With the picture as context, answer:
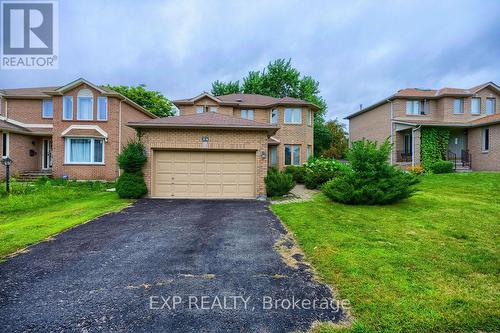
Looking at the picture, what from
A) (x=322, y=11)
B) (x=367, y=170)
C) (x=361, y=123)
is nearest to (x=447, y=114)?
(x=361, y=123)

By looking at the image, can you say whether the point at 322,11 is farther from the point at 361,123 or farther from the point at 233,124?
the point at 361,123

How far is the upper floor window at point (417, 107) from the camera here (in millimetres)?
23234

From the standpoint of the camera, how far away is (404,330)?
109 inches

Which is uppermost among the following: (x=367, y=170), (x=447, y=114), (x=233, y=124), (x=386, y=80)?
(x=386, y=80)

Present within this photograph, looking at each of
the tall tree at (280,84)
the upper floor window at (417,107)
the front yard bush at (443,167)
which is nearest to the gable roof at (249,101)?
the upper floor window at (417,107)

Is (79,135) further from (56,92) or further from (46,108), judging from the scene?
(46,108)

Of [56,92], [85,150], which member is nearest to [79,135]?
[85,150]

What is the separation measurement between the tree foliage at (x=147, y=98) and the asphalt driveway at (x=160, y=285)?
31.4 meters

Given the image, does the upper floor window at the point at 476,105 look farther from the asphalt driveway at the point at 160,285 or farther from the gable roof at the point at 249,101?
the asphalt driveway at the point at 160,285

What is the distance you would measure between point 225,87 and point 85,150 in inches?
886

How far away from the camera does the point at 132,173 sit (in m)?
12.4

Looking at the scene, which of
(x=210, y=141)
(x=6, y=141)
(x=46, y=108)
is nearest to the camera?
A: (x=210, y=141)

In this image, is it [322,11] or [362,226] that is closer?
[362,226]

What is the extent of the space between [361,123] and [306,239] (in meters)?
25.9
